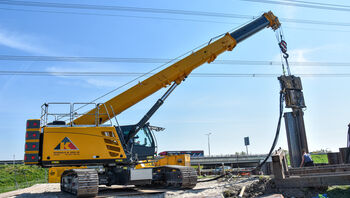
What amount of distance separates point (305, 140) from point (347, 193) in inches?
218

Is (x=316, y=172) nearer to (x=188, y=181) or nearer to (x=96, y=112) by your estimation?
(x=188, y=181)

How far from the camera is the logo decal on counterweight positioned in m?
9.71

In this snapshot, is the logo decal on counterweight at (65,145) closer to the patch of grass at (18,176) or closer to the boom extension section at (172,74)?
the boom extension section at (172,74)

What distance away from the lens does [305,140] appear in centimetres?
1422

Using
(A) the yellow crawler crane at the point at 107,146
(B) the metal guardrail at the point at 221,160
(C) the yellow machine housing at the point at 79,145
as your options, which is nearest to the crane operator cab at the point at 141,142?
(A) the yellow crawler crane at the point at 107,146

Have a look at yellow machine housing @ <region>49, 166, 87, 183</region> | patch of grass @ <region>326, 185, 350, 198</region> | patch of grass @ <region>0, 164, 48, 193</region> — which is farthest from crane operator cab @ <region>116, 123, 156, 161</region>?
patch of grass @ <region>0, 164, 48, 193</region>

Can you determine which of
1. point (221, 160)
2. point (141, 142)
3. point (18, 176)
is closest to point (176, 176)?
point (141, 142)

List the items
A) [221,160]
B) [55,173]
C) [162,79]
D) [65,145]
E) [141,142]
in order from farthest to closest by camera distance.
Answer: [221,160]
[162,79]
[141,142]
[55,173]
[65,145]

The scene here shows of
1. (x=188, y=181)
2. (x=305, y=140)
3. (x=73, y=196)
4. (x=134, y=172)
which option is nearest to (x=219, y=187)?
(x=188, y=181)

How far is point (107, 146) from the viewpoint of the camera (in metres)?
10.2

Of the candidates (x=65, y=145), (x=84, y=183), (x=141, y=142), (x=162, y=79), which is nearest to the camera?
(x=84, y=183)

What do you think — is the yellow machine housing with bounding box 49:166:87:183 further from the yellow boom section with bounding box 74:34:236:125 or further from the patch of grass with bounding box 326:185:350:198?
the patch of grass with bounding box 326:185:350:198

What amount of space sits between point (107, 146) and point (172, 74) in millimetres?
4408

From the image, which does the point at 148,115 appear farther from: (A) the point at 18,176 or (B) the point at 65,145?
(A) the point at 18,176
